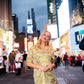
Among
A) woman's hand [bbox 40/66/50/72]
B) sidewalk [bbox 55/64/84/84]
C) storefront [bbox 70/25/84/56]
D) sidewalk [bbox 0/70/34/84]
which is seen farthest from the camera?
storefront [bbox 70/25/84/56]

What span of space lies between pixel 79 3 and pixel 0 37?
28601mm

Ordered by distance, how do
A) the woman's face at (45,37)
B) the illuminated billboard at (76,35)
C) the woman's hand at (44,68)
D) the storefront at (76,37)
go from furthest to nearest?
1. the storefront at (76,37)
2. the illuminated billboard at (76,35)
3. the woman's face at (45,37)
4. the woman's hand at (44,68)

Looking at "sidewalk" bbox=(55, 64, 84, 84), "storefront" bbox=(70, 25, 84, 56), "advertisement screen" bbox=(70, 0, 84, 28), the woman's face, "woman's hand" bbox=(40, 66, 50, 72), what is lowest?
"sidewalk" bbox=(55, 64, 84, 84)

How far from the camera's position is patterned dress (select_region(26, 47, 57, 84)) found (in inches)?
116

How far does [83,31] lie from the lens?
4766 centimetres

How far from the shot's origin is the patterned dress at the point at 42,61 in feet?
9.69

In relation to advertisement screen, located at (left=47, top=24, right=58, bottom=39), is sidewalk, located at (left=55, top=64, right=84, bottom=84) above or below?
below

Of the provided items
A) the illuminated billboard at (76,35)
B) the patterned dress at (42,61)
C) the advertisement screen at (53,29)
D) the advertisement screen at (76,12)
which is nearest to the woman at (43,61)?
the patterned dress at (42,61)

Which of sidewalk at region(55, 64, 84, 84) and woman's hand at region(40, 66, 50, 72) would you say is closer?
woman's hand at region(40, 66, 50, 72)

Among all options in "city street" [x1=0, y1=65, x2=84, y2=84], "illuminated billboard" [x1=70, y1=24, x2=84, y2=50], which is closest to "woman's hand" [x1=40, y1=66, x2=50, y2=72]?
"city street" [x1=0, y1=65, x2=84, y2=84]

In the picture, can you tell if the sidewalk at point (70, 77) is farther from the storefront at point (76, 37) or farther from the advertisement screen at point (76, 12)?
the advertisement screen at point (76, 12)

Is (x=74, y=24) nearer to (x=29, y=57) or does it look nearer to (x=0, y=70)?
(x=0, y=70)

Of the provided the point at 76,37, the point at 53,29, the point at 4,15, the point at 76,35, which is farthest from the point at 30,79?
the point at 53,29

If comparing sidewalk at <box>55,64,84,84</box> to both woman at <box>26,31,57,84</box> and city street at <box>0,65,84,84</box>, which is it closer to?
city street at <box>0,65,84,84</box>
